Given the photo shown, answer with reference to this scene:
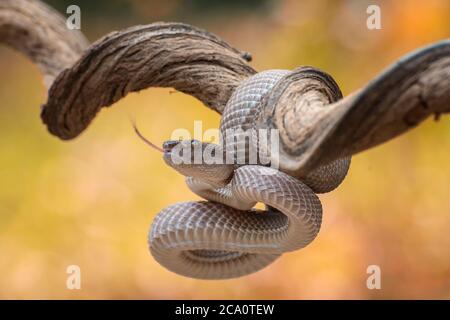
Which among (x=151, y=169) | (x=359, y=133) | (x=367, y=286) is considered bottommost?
(x=359, y=133)

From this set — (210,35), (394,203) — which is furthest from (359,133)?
(394,203)

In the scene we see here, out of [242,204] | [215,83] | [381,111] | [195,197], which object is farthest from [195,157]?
[195,197]

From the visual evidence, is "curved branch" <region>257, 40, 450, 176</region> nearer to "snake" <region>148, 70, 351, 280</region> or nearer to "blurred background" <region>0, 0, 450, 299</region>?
"snake" <region>148, 70, 351, 280</region>

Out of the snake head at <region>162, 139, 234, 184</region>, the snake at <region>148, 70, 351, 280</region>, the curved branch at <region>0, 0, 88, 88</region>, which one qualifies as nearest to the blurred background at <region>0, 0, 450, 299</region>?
the curved branch at <region>0, 0, 88, 88</region>

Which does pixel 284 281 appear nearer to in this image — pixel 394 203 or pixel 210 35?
pixel 394 203

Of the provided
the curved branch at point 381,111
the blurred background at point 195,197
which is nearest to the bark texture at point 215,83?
the curved branch at point 381,111

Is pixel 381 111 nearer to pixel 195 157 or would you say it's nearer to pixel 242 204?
pixel 195 157
